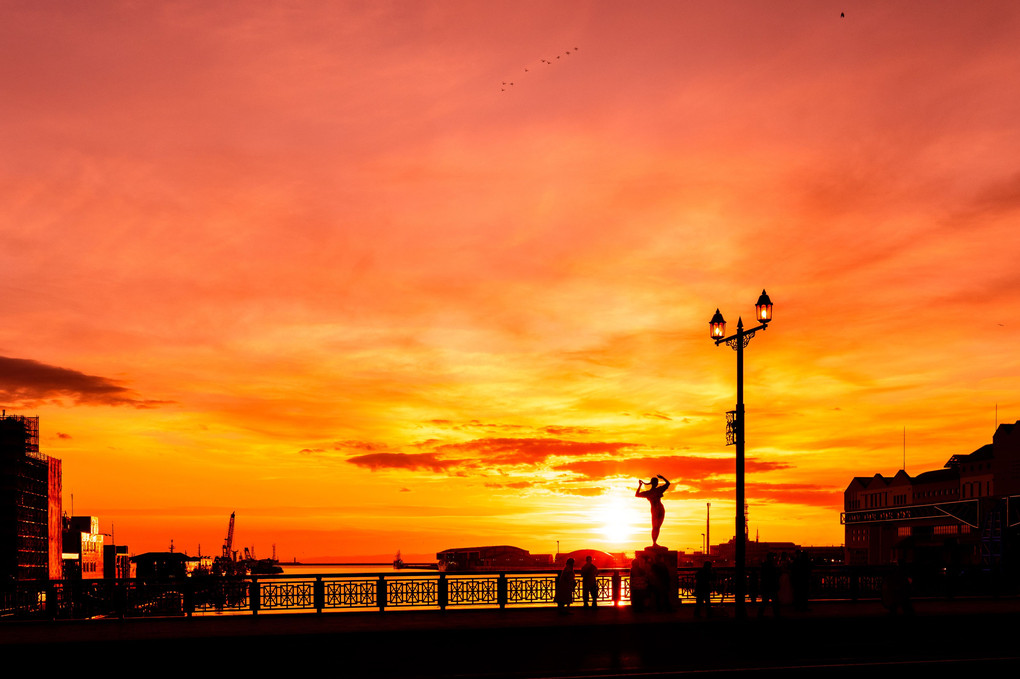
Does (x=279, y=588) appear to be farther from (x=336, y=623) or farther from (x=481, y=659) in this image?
(x=481, y=659)

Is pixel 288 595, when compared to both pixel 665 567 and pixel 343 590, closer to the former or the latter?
pixel 343 590

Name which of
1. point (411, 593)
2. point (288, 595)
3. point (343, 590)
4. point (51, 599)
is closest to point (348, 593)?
point (343, 590)

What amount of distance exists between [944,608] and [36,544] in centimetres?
17161

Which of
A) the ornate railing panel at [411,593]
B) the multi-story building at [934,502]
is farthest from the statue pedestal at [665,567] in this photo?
the multi-story building at [934,502]

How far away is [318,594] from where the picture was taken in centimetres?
2986

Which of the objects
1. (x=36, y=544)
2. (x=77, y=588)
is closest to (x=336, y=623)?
(x=77, y=588)

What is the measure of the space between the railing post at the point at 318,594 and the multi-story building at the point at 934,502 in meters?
80.1

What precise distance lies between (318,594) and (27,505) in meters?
160

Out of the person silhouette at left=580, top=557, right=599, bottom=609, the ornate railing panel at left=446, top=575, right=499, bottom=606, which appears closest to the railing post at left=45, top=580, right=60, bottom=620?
the ornate railing panel at left=446, top=575, right=499, bottom=606

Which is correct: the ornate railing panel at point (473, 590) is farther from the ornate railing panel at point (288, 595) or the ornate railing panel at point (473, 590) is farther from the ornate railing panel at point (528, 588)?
the ornate railing panel at point (288, 595)

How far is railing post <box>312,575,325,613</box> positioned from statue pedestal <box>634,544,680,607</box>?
10675 mm

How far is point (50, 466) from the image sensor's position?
178m

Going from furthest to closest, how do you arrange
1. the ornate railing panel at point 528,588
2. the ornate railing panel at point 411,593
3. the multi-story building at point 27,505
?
the multi-story building at point 27,505 < the ornate railing panel at point 528,588 < the ornate railing panel at point 411,593

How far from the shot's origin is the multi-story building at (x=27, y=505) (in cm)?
15925
